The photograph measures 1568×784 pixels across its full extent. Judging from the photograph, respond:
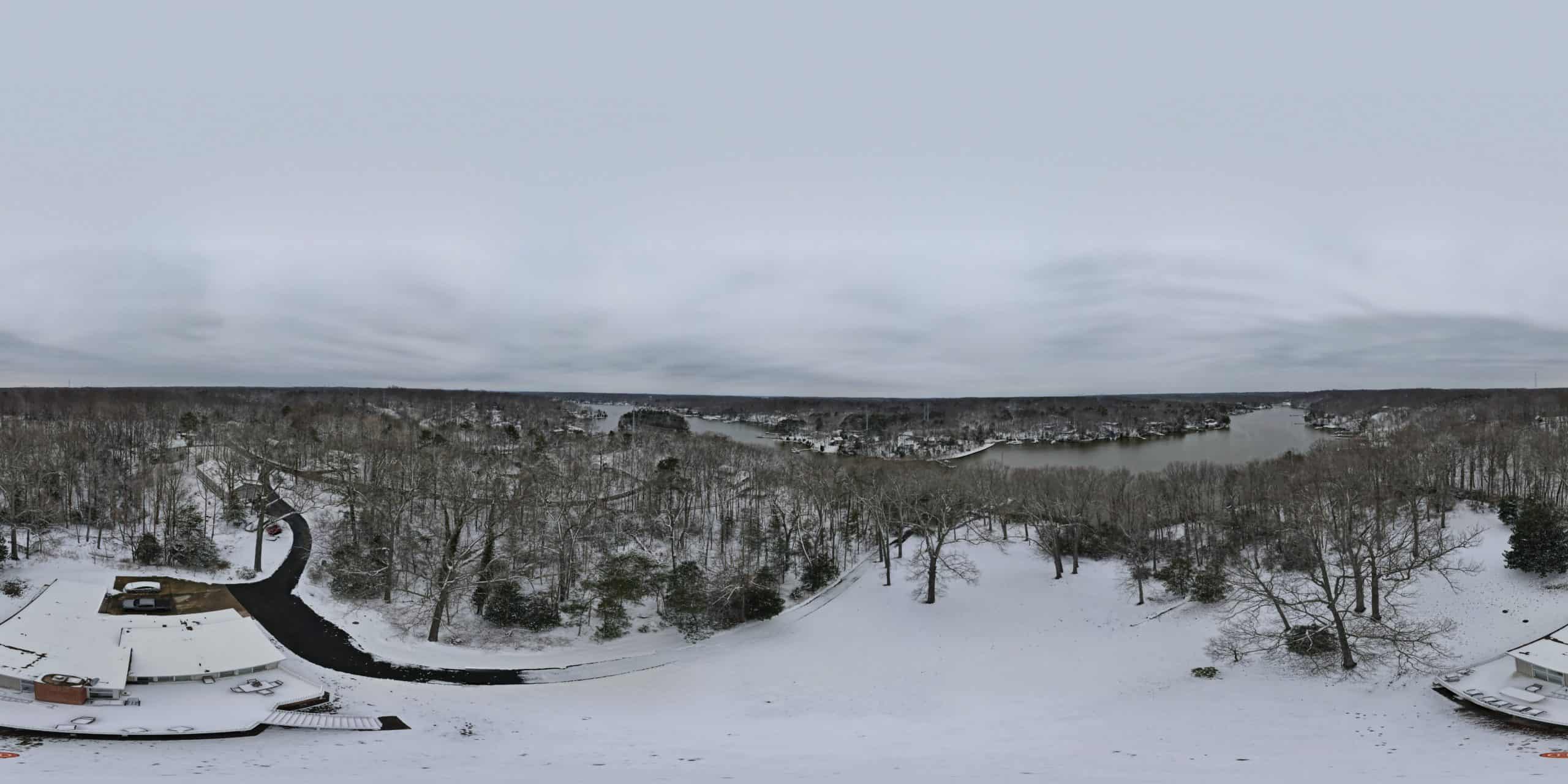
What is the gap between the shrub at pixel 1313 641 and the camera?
23.6 m

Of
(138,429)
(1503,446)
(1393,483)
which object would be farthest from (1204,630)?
(138,429)

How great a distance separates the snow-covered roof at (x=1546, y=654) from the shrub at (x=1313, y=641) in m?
4.49

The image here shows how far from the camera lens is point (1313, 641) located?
23.8 metres

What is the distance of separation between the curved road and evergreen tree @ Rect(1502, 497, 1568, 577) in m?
30.4

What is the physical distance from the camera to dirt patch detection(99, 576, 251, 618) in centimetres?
3156

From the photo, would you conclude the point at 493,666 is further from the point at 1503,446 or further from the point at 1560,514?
the point at 1503,446

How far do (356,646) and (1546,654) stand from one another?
43.4m

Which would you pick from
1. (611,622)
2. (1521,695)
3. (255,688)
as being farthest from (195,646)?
(1521,695)

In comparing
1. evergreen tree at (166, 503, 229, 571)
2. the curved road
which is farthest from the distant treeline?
evergreen tree at (166, 503, 229, 571)

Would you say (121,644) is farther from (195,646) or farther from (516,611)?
(516,611)

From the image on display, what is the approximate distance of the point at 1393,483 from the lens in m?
42.0

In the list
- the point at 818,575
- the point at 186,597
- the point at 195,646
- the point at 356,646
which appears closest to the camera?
the point at 195,646

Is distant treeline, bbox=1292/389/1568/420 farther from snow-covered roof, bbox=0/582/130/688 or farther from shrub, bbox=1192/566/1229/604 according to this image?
snow-covered roof, bbox=0/582/130/688

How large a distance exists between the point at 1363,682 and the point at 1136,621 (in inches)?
394
